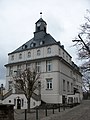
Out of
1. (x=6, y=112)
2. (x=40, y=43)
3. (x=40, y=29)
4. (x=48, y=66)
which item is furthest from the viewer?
(x=40, y=29)

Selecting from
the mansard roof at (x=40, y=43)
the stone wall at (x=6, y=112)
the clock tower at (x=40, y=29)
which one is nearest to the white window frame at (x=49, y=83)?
the mansard roof at (x=40, y=43)

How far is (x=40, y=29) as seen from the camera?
2240 inches

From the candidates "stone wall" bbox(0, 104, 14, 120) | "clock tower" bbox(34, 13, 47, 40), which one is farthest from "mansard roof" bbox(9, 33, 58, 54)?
"stone wall" bbox(0, 104, 14, 120)

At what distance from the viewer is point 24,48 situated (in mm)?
55406

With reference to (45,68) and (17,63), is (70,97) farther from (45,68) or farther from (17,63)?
(17,63)

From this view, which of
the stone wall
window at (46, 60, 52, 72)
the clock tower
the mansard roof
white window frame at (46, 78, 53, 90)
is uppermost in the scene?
the clock tower

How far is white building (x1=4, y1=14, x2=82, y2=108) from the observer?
4709 centimetres

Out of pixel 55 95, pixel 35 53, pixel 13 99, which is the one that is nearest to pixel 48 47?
pixel 35 53

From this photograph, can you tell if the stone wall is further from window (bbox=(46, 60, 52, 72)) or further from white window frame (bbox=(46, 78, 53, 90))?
window (bbox=(46, 60, 52, 72))

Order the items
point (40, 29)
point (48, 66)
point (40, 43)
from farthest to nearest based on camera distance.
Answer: point (40, 29), point (40, 43), point (48, 66)

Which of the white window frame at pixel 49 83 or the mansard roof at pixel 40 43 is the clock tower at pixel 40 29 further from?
the white window frame at pixel 49 83

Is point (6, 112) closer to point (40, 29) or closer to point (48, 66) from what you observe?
point (48, 66)

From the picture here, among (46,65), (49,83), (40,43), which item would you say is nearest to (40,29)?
(40,43)

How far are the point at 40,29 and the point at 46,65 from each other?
40.4 feet
